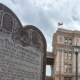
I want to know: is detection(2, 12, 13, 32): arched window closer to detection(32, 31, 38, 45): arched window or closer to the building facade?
detection(32, 31, 38, 45): arched window

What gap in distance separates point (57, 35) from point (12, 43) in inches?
1228

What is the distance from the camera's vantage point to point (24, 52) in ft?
26.5

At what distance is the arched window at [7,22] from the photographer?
7057 millimetres

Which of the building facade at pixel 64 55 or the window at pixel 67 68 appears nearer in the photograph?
the building facade at pixel 64 55

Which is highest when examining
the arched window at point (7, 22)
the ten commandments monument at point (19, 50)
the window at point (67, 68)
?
the arched window at point (7, 22)

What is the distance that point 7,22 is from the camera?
23.7 ft

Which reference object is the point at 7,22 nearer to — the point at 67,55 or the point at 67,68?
the point at 67,68

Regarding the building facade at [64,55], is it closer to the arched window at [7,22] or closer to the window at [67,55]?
the window at [67,55]

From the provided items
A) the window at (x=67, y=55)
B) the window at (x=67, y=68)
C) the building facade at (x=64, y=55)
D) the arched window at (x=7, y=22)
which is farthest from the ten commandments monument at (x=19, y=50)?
the window at (x=67, y=55)

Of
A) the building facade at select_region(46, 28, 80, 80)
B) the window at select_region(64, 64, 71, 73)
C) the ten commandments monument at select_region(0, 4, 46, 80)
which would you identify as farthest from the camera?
the window at select_region(64, 64, 71, 73)

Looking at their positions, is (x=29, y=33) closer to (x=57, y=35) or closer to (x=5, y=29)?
(x=5, y=29)

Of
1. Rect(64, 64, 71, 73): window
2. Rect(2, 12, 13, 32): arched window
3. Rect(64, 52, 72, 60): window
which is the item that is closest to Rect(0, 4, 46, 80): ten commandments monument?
Rect(2, 12, 13, 32): arched window

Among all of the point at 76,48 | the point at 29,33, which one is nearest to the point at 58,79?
the point at 76,48

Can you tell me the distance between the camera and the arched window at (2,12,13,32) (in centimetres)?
706
